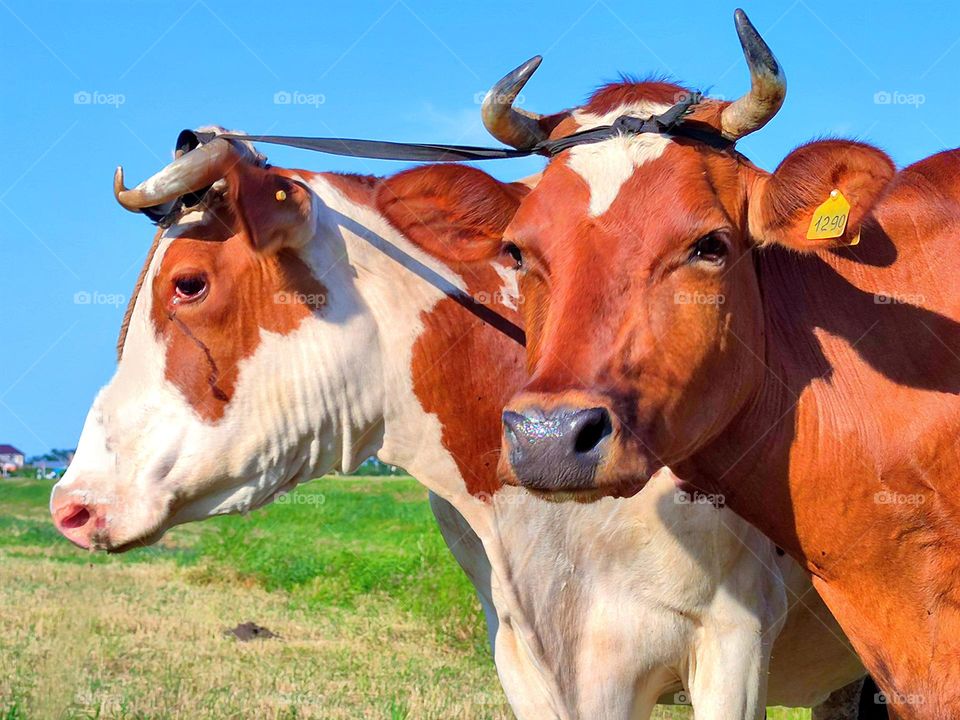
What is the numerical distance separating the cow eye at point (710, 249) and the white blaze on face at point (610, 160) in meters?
0.32

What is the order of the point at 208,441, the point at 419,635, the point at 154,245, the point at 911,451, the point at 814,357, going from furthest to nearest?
the point at 419,635
the point at 154,245
the point at 208,441
the point at 814,357
the point at 911,451

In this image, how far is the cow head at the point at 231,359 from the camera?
4750mm

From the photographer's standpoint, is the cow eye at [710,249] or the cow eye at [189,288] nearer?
the cow eye at [710,249]

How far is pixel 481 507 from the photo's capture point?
5000 mm

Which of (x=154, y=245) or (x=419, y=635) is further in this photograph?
(x=419, y=635)

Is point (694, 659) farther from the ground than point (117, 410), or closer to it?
closer to it

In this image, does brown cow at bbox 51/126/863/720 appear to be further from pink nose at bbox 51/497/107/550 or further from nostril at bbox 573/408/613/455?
nostril at bbox 573/408/613/455

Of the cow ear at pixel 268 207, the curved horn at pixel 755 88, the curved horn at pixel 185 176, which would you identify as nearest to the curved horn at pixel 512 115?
the curved horn at pixel 755 88

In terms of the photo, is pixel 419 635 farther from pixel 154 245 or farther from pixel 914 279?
pixel 914 279

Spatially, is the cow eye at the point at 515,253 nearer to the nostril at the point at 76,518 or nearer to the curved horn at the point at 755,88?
the curved horn at the point at 755,88

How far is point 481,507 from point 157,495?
1345mm

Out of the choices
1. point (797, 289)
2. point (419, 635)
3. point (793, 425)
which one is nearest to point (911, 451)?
point (793, 425)

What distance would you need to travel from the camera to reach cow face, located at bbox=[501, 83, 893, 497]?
343cm

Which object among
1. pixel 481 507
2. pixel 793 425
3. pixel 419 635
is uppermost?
pixel 793 425
